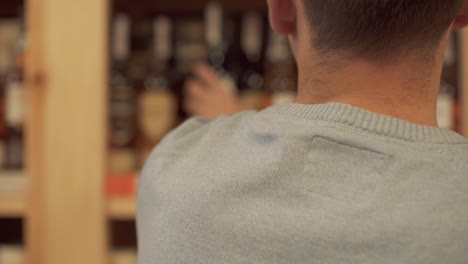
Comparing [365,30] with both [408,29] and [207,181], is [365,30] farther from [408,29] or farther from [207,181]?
[207,181]

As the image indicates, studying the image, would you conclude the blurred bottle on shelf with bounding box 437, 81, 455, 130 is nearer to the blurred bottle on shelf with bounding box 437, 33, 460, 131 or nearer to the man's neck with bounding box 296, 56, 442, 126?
the blurred bottle on shelf with bounding box 437, 33, 460, 131

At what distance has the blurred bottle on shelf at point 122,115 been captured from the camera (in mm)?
972

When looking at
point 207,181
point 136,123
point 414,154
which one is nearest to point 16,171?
point 136,123

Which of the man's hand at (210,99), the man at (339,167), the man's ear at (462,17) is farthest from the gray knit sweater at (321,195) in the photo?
the man's hand at (210,99)

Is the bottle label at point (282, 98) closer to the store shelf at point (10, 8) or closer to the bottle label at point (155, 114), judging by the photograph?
the bottle label at point (155, 114)

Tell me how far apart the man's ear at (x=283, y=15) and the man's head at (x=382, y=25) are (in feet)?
0.10

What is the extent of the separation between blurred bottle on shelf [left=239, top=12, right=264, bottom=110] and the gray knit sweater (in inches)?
24.1

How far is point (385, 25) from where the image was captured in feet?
1.16

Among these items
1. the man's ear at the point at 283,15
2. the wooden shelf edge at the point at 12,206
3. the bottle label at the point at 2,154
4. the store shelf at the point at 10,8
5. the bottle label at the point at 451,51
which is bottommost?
the wooden shelf edge at the point at 12,206

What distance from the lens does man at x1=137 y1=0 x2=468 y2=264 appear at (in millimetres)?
309

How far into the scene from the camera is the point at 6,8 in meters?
1.16

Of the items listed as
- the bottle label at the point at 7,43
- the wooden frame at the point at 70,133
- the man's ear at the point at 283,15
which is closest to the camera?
the man's ear at the point at 283,15

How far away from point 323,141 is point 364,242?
0.07 metres

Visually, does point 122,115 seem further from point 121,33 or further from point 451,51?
point 451,51
